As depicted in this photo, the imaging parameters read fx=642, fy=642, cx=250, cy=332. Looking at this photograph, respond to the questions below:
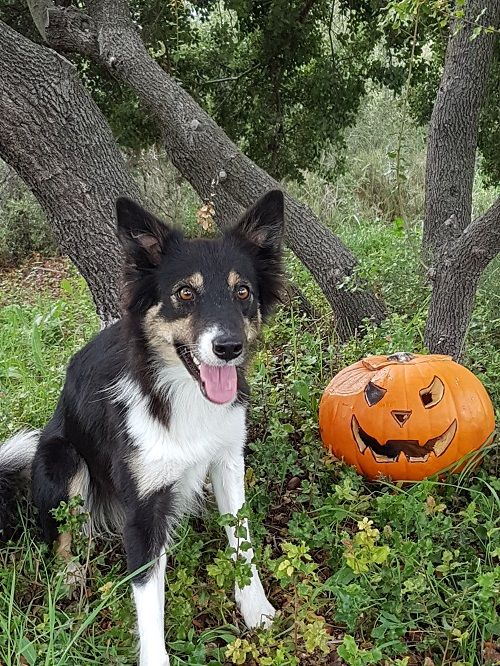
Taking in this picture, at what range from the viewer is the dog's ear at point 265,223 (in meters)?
2.66

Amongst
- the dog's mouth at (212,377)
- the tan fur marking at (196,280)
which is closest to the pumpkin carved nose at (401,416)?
the dog's mouth at (212,377)

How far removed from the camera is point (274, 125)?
6562mm

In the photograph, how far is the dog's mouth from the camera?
2395 millimetres

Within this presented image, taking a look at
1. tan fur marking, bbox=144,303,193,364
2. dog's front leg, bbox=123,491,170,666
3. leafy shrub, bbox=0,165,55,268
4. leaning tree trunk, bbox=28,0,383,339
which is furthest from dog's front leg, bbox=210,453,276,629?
leafy shrub, bbox=0,165,55,268

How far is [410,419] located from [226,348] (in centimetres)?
115

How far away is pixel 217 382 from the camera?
2.41 meters

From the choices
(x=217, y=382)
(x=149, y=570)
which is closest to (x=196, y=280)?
(x=217, y=382)

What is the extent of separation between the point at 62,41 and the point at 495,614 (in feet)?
15.5

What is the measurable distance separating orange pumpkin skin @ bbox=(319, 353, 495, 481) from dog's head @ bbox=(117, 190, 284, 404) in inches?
30.1

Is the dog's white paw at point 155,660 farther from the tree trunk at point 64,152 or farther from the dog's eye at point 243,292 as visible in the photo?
the tree trunk at point 64,152

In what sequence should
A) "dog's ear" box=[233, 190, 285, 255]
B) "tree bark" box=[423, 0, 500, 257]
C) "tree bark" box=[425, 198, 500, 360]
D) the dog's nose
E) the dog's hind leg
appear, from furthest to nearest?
"tree bark" box=[423, 0, 500, 257] < "tree bark" box=[425, 198, 500, 360] < the dog's hind leg < "dog's ear" box=[233, 190, 285, 255] < the dog's nose

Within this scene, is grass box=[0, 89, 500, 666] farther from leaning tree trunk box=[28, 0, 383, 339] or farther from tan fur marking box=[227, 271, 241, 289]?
tan fur marking box=[227, 271, 241, 289]

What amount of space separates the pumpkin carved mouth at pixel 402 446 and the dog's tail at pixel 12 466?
5.15 ft

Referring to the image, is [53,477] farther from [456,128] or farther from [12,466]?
[456,128]
